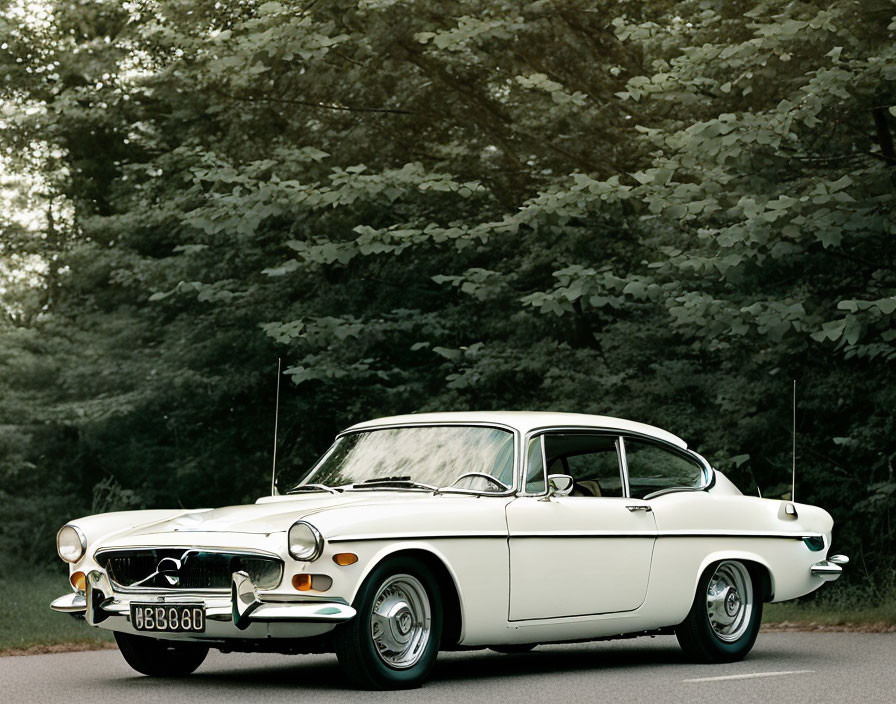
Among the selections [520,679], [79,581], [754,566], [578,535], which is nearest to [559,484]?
[578,535]

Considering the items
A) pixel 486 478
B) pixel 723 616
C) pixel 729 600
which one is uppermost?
pixel 486 478

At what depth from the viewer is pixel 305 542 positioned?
301 inches

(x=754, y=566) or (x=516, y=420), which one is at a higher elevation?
(x=516, y=420)

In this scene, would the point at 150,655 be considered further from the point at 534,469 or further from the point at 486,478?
the point at 534,469

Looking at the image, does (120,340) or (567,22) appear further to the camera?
(120,340)

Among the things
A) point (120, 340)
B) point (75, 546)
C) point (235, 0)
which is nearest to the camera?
point (75, 546)

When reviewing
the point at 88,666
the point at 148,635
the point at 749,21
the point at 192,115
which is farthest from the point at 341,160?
the point at 148,635

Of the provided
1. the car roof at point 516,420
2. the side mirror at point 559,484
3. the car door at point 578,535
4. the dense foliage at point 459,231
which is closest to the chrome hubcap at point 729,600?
the car door at point 578,535

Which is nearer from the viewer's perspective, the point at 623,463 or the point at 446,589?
the point at 446,589

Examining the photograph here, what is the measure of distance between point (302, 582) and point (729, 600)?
366 centimetres

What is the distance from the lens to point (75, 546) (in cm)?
888

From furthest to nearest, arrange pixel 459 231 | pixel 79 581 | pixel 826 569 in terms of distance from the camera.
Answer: pixel 459 231
pixel 826 569
pixel 79 581

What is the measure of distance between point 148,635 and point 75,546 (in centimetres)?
109

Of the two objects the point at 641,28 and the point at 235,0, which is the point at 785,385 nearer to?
the point at 641,28
